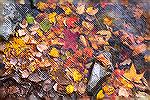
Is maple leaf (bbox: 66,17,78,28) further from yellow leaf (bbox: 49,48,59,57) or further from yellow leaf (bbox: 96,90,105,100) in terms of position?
yellow leaf (bbox: 96,90,105,100)

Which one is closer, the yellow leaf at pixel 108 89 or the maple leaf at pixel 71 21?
the yellow leaf at pixel 108 89

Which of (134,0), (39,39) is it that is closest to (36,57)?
(39,39)

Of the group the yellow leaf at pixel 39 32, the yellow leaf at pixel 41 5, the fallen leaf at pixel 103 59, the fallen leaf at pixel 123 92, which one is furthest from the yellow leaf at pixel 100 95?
the yellow leaf at pixel 41 5

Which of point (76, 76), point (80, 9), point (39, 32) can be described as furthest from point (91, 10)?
point (76, 76)

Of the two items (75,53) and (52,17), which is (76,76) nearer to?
(75,53)

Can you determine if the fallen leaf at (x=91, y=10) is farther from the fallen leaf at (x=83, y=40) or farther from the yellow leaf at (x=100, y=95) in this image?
the yellow leaf at (x=100, y=95)

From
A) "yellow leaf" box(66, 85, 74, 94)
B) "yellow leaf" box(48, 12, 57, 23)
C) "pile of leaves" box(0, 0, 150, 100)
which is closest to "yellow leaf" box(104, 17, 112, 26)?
"pile of leaves" box(0, 0, 150, 100)

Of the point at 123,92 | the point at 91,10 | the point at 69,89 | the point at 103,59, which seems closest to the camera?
the point at 69,89
